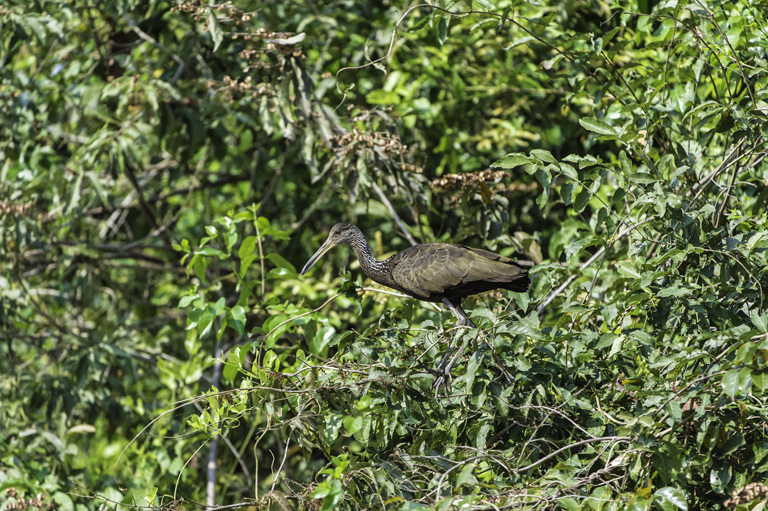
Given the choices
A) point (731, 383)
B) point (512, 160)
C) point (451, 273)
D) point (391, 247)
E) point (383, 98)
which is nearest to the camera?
point (731, 383)

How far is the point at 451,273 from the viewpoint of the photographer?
4477 millimetres

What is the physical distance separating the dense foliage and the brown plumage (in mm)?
123

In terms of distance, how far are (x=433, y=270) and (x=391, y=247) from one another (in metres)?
2.15

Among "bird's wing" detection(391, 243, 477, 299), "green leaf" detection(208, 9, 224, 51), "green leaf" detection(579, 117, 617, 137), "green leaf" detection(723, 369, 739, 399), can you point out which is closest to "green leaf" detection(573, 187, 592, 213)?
"green leaf" detection(579, 117, 617, 137)

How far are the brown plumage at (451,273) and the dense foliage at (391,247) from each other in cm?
12

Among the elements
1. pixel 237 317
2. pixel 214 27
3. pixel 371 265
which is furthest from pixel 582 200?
pixel 214 27

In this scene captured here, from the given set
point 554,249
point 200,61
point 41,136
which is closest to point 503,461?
point 554,249

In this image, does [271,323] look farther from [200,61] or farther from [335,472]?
[200,61]

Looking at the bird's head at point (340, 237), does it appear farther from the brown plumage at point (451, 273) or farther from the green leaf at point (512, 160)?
the green leaf at point (512, 160)

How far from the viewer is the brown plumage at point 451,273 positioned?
437 centimetres

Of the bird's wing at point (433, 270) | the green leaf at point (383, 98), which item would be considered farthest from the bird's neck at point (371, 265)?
the green leaf at point (383, 98)

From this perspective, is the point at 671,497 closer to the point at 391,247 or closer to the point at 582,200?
the point at 582,200

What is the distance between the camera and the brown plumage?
14.3 feet

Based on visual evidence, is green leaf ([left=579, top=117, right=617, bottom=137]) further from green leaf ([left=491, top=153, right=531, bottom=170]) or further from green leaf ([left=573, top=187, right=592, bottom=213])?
green leaf ([left=491, top=153, right=531, bottom=170])
